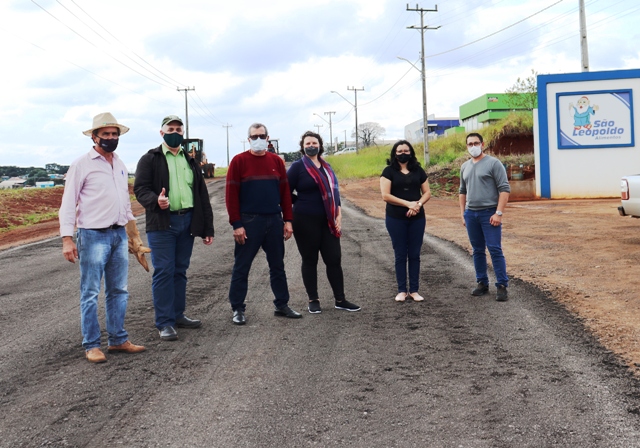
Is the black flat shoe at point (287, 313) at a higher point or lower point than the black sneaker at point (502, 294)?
lower

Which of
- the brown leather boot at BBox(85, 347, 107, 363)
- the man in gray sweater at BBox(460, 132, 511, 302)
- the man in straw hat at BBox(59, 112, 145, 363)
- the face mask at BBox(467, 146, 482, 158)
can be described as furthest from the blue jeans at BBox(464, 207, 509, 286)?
the brown leather boot at BBox(85, 347, 107, 363)

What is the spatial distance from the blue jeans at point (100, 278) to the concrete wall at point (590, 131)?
71.8ft

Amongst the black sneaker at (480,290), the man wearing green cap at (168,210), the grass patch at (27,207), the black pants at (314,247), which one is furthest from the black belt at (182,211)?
the grass patch at (27,207)

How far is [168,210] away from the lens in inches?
252

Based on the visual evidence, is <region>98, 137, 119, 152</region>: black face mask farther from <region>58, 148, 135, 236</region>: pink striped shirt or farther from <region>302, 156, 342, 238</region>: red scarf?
<region>302, 156, 342, 238</region>: red scarf

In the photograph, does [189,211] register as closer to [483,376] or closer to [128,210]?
[128,210]

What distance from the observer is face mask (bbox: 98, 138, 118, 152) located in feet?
19.0

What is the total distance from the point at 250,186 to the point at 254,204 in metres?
0.19

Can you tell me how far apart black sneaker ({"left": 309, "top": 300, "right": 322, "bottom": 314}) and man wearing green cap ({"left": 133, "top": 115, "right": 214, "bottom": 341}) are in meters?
1.55

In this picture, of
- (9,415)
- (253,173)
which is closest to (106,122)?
(253,173)

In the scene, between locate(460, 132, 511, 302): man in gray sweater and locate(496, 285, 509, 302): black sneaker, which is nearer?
locate(496, 285, 509, 302): black sneaker

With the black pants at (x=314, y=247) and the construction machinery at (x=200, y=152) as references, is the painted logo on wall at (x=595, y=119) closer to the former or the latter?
the black pants at (x=314, y=247)

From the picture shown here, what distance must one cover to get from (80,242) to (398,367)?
2.82 metres

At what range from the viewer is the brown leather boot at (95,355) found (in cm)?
569
